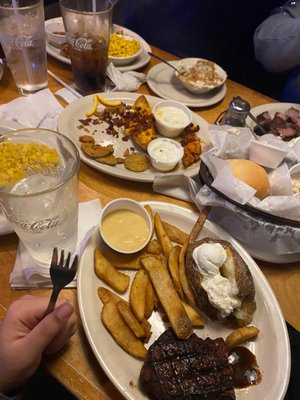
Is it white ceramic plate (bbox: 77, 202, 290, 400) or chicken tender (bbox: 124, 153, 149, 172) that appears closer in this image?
white ceramic plate (bbox: 77, 202, 290, 400)

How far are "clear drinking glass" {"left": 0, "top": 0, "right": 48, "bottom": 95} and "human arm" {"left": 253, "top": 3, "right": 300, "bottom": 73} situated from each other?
5.13ft

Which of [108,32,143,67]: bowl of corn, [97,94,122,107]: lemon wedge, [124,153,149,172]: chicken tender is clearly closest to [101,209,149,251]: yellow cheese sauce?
[124,153,149,172]: chicken tender

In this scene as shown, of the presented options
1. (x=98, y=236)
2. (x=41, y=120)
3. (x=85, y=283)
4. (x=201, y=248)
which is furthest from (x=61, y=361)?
(x=41, y=120)

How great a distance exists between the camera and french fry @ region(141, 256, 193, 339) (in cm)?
97

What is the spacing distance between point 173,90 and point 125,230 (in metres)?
1.13

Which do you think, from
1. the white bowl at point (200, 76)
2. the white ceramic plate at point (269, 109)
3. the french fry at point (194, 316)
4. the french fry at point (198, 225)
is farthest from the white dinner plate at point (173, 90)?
the french fry at point (194, 316)

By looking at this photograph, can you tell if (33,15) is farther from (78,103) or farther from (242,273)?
(242,273)

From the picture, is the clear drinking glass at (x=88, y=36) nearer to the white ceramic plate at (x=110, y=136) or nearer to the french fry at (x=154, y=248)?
the white ceramic plate at (x=110, y=136)

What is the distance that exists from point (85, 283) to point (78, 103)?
104 centimetres

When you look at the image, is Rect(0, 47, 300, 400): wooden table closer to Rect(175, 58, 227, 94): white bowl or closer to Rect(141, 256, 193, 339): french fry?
Rect(175, 58, 227, 94): white bowl

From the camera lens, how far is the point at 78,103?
1.73 meters

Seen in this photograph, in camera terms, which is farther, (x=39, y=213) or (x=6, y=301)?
(x=6, y=301)

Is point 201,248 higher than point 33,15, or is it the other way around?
point 33,15

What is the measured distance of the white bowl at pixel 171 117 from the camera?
1.65m
